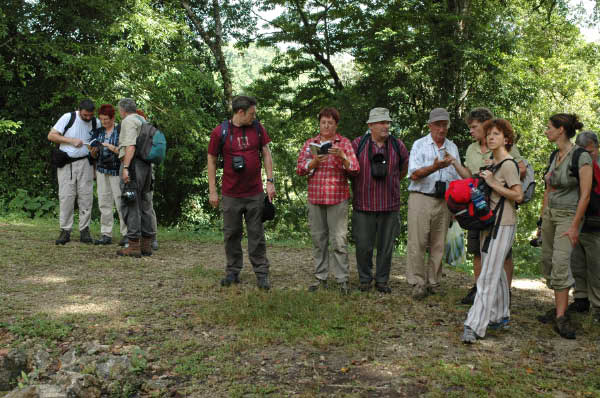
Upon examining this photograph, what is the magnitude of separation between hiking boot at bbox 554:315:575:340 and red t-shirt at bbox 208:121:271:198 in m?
3.29

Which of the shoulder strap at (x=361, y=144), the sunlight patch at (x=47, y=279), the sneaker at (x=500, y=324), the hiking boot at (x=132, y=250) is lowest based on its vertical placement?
the sneaker at (x=500, y=324)

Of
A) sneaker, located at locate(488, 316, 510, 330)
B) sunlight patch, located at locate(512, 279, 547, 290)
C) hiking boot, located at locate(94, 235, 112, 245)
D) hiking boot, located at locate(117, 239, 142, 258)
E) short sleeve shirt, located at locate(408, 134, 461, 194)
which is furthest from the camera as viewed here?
hiking boot, located at locate(94, 235, 112, 245)

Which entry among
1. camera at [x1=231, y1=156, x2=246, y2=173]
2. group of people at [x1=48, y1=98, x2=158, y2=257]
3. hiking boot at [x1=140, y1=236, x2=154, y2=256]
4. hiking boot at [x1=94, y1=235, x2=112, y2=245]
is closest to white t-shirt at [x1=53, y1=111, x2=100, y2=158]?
group of people at [x1=48, y1=98, x2=158, y2=257]

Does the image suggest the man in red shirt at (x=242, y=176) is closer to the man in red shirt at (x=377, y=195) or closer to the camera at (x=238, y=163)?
the camera at (x=238, y=163)

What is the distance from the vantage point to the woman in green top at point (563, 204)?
185 inches

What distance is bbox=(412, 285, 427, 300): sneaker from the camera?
580cm

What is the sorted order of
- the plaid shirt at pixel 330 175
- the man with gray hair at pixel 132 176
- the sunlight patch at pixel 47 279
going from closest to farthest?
1. the plaid shirt at pixel 330 175
2. the sunlight patch at pixel 47 279
3. the man with gray hair at pixel 132 176

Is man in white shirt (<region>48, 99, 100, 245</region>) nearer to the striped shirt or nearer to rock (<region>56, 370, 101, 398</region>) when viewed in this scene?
the striped shirt

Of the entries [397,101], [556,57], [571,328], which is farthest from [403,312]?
[556,57]

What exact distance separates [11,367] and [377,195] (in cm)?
382

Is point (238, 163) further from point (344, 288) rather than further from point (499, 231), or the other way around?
point (499, 231)

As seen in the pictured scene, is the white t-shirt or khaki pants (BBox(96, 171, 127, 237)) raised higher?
the white t-shirt

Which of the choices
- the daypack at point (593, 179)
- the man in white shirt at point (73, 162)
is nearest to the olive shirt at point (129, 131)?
the man in white shirt at point (73, 162)

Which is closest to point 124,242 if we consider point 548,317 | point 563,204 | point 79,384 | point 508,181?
point 79,384
